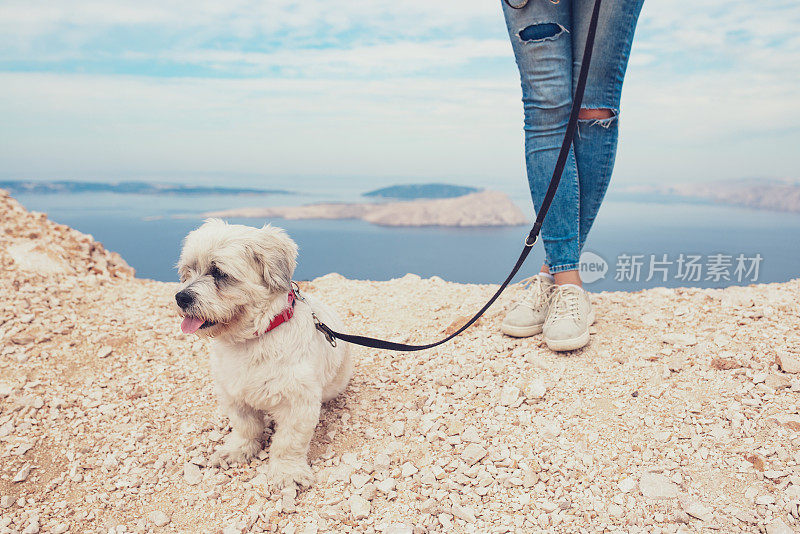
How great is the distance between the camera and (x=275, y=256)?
2934 millimetres

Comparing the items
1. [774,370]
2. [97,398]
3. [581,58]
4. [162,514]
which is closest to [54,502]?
[162,514]

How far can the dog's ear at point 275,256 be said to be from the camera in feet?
9.49

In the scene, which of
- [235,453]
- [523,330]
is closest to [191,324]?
[235,453]

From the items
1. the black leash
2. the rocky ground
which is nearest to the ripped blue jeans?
the black leash

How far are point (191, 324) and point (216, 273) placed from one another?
296 millimetres

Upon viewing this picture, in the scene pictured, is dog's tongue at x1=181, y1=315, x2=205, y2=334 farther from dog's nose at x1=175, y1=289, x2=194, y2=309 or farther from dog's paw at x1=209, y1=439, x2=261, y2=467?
A: dog's paw at x1=209, y1=439, x2=261, y2=467

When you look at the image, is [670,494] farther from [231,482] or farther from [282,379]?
[231,482]

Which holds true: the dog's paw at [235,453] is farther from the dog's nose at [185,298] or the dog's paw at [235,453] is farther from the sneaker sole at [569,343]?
the sneaker sole at [569,343]

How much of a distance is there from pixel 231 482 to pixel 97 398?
152 cm

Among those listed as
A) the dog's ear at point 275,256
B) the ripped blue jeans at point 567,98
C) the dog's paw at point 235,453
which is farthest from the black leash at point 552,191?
the dog's paw at point 235,453

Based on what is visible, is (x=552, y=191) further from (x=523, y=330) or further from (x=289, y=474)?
(x=289, y=474)

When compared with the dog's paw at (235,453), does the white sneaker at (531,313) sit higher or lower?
higher

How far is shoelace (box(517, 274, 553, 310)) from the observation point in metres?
4.23

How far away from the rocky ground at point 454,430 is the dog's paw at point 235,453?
2.6 inches
